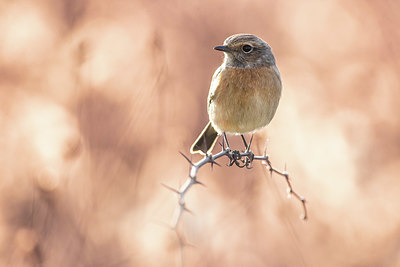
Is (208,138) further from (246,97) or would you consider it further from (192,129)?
(246,97)

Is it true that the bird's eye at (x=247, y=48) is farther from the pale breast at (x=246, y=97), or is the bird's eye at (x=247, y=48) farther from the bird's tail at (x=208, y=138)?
the bird's tail at (x=208, y=138)

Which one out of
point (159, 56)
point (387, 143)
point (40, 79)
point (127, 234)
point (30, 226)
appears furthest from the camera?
point (387, 143)

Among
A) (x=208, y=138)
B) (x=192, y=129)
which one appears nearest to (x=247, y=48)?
(x=208, y=138)

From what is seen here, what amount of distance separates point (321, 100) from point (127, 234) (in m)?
2.75

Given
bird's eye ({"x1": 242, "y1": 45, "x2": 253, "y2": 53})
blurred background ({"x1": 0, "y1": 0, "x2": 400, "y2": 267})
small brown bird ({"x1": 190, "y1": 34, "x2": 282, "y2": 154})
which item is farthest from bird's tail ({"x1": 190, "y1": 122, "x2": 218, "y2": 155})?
bird's eye ({"x1": 242, "y1": 45, "x2": 253, "y2": 53})

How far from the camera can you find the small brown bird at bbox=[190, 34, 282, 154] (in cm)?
440

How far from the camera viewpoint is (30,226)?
3.63m

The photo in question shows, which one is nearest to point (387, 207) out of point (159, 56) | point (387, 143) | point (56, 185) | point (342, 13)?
point (387, 143)

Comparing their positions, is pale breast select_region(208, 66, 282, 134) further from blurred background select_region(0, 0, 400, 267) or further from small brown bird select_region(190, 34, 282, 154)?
blurred background select_region(0, 0, 400, 267)

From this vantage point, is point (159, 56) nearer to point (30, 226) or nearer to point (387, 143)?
point (30, 226)

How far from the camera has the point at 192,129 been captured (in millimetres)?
6039

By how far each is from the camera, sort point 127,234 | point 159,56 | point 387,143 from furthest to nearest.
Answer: point 387,143 < point 127,234 < point 159,56

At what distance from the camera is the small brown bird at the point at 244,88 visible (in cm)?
440

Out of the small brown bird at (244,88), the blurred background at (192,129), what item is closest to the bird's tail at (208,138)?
the blurred background at (192,129)
